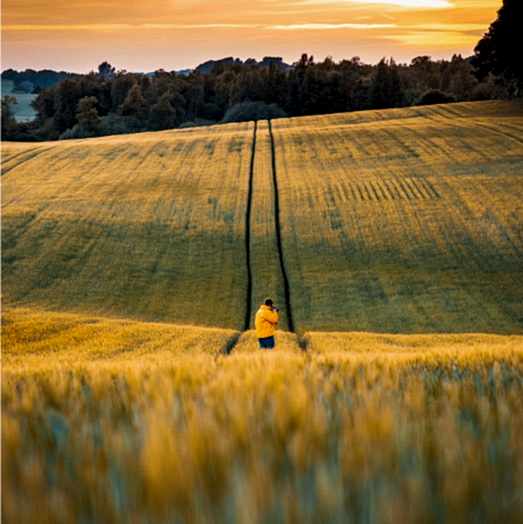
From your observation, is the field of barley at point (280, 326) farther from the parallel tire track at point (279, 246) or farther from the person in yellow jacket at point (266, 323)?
the person in yellow jacket at point (266, 323)

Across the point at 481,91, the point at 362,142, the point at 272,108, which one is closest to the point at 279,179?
the point at 362,142

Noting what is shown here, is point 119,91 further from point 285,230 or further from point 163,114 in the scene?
point 285,230

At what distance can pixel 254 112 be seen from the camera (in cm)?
13325

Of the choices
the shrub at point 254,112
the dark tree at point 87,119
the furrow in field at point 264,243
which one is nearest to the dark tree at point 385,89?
the shrub at point 254,112

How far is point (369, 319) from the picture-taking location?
120ft

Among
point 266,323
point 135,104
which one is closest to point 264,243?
point 266,323

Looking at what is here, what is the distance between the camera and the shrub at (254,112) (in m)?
132

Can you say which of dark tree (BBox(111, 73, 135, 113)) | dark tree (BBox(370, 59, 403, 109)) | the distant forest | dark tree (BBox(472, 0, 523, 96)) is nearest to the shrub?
the distant forest

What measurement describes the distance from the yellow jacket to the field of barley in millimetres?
2288

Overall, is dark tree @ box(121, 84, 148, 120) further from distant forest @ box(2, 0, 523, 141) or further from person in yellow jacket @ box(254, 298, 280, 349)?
person in yellow jacket @ box(254, 298, 280, 349)

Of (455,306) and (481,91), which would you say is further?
(481,91)

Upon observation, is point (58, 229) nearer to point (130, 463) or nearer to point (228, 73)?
point (130, 463)

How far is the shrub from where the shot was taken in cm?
13212

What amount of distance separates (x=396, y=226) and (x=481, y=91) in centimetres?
9717
